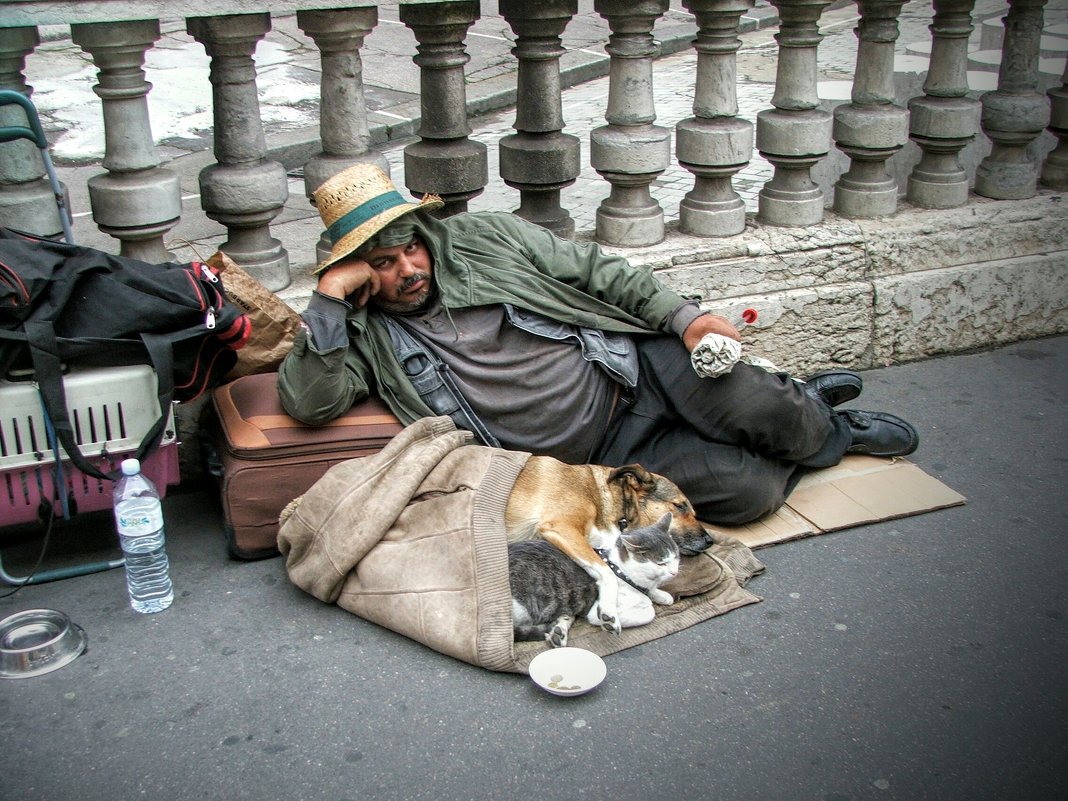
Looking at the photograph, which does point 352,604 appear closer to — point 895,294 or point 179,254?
point 179,254

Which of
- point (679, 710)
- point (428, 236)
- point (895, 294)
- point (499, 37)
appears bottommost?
point (679, 710)

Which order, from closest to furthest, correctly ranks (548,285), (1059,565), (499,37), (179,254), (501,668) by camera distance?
1. (501,668)
2. (1059,565)
3. (548,285)
4. (179,254)
5. (499,37)

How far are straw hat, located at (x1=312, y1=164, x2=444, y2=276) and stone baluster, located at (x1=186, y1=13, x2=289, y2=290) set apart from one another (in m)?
0.37

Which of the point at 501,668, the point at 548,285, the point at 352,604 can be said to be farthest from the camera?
the point at 548,285

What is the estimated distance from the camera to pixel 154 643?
9.89 feet

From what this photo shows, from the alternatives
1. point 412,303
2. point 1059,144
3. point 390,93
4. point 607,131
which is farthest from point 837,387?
point 390,93

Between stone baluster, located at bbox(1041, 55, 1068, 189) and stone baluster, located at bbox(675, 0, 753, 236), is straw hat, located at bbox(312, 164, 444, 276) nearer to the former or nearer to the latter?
stone baluster, located at bbox(675, 0, 753, 236)

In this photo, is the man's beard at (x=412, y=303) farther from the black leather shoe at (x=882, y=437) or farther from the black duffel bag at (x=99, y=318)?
the black leather shoe at (x=882, y=437)

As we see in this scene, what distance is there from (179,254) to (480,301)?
141cm

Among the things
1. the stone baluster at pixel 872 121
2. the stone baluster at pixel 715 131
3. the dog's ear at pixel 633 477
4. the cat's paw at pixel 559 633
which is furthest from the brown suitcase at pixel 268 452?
the stone baluster at pixel 872 121

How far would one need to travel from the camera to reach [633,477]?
340 centimetres

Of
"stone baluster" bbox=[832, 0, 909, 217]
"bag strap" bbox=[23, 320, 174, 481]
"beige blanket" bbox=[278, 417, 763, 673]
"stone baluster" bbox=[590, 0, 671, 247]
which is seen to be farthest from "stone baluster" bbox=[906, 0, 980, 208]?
"bag strap" bbox=[23, 320, 174, 481]

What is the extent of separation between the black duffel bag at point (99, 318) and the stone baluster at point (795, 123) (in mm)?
2316

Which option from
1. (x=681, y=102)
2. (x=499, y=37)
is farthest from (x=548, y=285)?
(x=499, y=37)
